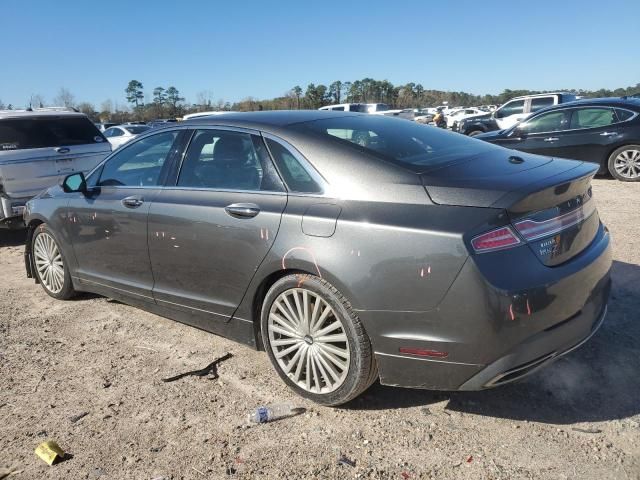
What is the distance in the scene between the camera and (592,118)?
31.8 ft

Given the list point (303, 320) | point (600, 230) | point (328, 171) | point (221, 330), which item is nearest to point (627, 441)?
point (600, 230)

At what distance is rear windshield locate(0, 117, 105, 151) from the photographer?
715cm

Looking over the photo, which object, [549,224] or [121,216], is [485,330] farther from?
[121,216]

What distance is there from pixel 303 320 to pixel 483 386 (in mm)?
1002

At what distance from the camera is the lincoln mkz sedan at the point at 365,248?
2414mm

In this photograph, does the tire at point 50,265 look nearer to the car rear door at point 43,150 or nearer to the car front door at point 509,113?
the car rear door at point 43,150

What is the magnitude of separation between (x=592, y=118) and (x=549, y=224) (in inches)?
331

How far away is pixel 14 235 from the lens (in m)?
8.36

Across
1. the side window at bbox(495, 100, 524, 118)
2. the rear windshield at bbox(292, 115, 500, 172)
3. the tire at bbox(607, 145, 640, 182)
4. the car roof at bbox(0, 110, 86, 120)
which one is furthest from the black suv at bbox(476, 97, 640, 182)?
the side window at bbox(495, 100, 524, 118)

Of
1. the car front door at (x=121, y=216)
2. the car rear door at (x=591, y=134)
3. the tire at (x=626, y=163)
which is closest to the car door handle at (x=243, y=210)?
the car front door at (x=121, y=216)

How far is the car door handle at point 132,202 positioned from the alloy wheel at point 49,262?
1317 mm

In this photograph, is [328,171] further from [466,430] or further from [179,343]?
[179,343]

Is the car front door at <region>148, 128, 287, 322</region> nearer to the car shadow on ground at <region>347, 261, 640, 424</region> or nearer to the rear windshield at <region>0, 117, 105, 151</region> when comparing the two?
the car shadow on ground at <region>347, 261, 640, 424</region>

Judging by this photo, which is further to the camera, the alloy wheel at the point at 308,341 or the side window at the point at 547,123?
the side window at the point at 547,123
